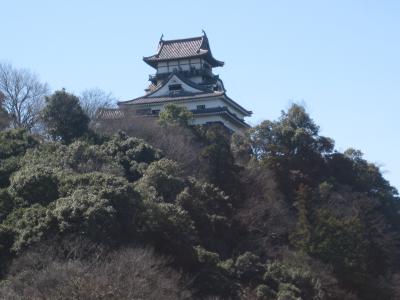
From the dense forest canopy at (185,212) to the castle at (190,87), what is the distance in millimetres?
4465

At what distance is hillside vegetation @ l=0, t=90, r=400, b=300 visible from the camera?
743 inches

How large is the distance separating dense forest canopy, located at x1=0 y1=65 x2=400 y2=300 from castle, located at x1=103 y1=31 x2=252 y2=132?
14.6ft

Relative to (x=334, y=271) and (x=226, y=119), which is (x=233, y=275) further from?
(x=226, y=119)

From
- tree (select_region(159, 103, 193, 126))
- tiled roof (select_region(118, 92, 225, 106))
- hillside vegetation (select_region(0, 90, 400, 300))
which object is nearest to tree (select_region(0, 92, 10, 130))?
hillside vegetation (select_region(0, 90, 400, 300))

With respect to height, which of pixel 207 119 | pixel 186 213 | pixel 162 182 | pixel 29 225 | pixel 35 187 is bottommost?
pixel 29 225

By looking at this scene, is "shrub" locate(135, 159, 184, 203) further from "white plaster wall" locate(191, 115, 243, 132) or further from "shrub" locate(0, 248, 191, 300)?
"white plaster wall" locate(191, 115, 243, 132)

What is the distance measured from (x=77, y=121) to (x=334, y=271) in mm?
10638

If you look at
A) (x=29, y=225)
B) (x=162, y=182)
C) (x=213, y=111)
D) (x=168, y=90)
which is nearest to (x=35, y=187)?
(x=29, y=225)

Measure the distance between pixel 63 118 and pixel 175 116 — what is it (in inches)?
250

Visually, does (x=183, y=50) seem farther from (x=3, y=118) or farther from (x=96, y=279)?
(x=96, y=279)

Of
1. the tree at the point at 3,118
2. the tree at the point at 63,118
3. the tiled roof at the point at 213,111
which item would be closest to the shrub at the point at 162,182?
the tree at the point at 63,118

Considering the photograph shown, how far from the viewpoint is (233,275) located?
74.7 ft

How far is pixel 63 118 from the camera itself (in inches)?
1153

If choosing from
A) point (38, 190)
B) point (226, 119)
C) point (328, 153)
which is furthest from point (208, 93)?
point (38, 190)
